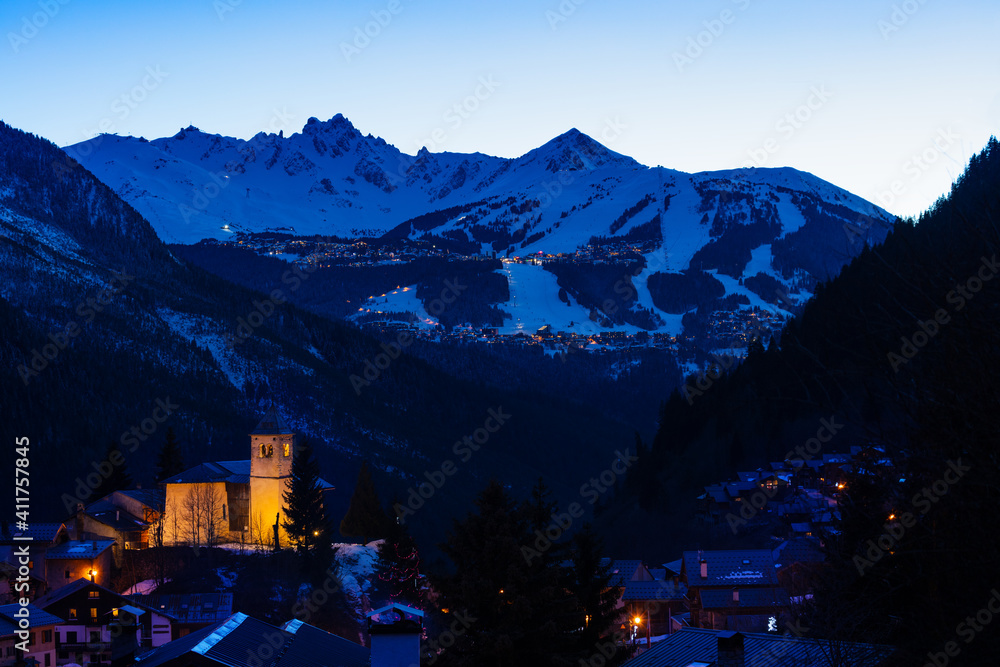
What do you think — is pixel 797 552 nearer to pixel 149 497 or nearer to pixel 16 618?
pixel 16 618

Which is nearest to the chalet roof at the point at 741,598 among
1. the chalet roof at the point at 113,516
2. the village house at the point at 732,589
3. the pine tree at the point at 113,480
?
the village house at the point at 732,589

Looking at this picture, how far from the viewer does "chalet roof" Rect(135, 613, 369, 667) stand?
24297 millimetres

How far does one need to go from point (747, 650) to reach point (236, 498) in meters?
51.4

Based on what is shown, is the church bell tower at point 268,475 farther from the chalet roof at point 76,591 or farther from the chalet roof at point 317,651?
the chalet roof at point 317,651

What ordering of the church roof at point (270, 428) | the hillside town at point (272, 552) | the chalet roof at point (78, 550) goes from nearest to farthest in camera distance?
1. the hillside town at point (272, 552)
2. the chalet roof at point (78, 550)
3. the church roof at point (270, 428)

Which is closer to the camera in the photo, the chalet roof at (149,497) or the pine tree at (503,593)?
the pine tree at (503,593)

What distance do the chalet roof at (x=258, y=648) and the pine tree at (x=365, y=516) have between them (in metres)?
40.9

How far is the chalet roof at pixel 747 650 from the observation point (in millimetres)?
19375

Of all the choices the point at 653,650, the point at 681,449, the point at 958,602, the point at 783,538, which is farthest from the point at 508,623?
the point at 681,449

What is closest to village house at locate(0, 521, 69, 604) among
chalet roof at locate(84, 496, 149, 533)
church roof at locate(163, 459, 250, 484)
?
chalet roof at locate(84, 496, 149, 533)

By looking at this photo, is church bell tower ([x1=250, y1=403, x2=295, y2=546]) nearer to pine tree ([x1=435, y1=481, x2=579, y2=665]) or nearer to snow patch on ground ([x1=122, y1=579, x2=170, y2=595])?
snow patch on ground ([x1=122, y1=579, x2=170, y2=595])

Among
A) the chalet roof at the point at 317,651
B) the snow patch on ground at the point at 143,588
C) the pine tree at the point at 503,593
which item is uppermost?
the pine tree at the point at 503,593

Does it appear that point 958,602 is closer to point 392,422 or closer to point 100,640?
point 100,640

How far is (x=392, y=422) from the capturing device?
6762 inches
